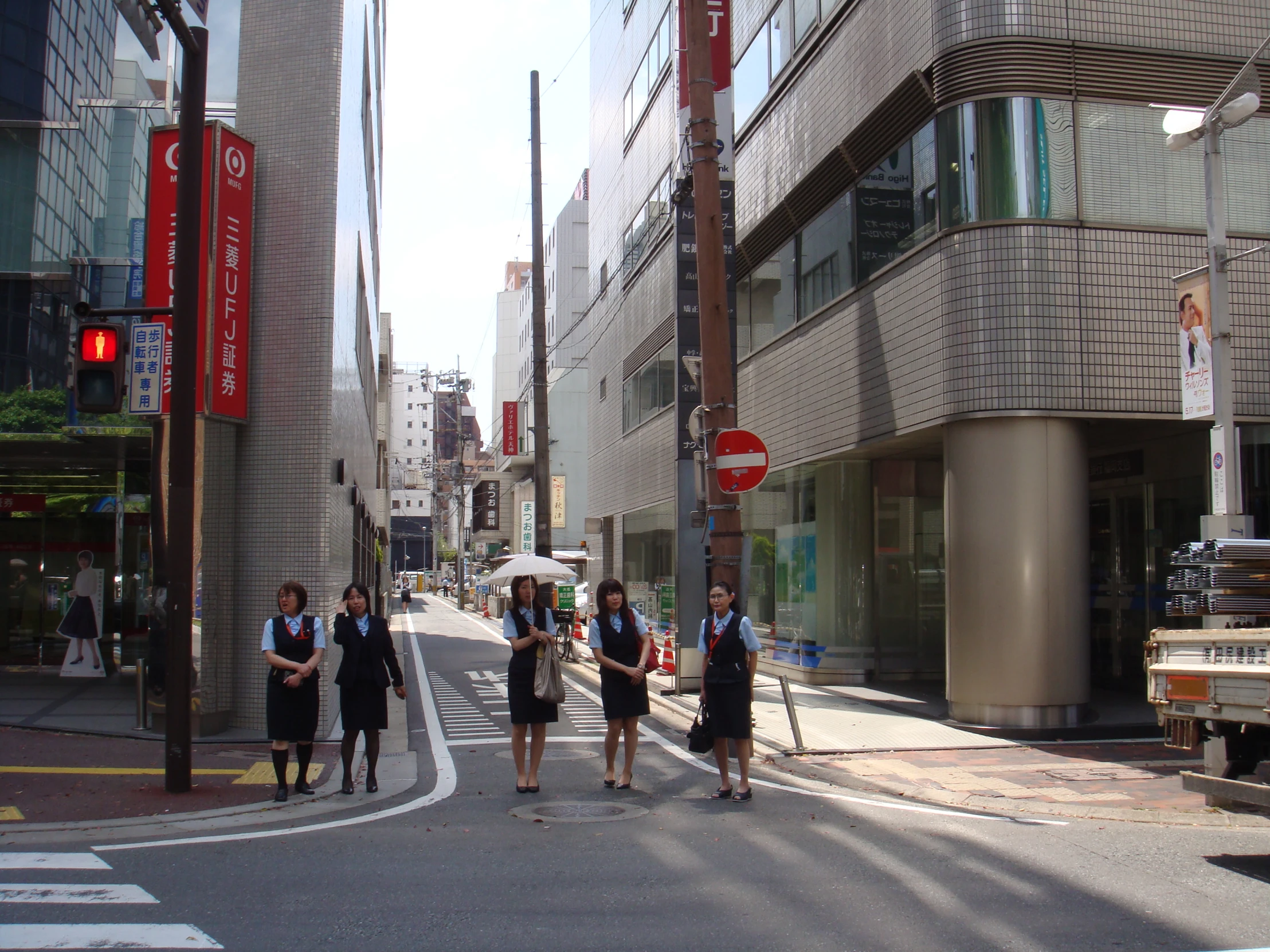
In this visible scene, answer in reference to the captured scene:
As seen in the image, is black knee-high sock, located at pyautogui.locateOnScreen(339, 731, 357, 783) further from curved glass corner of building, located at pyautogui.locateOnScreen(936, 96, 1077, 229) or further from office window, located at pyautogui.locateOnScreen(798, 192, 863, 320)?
office window, located at pyautogui.locateOnScreen(798, 192, 863, 320)

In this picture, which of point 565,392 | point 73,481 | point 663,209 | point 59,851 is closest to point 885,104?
point 663,209

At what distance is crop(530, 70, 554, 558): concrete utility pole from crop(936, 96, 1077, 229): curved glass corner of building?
1225 cm

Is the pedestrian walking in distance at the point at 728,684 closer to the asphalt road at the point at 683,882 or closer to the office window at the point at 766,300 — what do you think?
the asphalt road at the point at 683,882

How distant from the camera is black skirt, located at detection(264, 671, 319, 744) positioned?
27.9ft

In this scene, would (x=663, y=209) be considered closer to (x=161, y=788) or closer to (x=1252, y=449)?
(x=1252, y=449)

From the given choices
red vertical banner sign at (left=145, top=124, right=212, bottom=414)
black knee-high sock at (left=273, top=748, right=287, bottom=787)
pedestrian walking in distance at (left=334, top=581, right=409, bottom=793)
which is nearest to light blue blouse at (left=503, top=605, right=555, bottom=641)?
pedestrian walking in distance at (left=334, top=581, right=409, bottom=793)

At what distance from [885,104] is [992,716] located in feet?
25.7

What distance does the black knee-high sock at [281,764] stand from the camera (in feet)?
27.6

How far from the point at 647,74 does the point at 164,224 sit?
1729cm

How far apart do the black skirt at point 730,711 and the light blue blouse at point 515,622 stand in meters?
1.54

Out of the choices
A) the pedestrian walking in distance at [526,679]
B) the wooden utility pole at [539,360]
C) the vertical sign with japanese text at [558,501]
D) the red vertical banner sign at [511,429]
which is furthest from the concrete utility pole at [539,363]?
the red vertical banner sign at [511,429]

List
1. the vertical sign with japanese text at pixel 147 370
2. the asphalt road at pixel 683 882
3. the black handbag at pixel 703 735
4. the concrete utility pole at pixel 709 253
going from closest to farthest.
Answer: the asphalt road at pixel 683 882 → the black handbag at pixel 703 735 → the vertical sign with japanese text at pixel 147 370 → the concrete utility pole at pixel 709 253

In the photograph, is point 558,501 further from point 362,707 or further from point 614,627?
point 362,707

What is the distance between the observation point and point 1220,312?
33.6 feet
